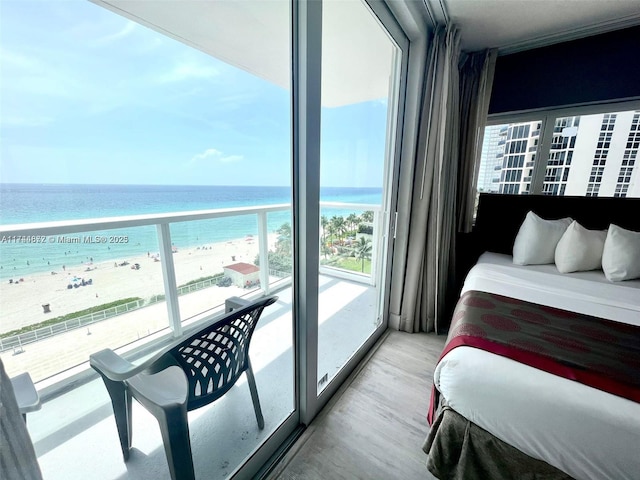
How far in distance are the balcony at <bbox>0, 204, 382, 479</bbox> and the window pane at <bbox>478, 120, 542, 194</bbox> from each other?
6.95 ft

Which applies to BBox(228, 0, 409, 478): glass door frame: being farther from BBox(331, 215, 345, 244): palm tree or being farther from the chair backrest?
BBox(331, 215, 345, 244): palm tree

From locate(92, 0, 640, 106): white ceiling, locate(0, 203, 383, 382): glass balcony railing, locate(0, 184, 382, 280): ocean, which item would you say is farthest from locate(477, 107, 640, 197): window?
locate(0, 203, 383, 382): glass balcony railing

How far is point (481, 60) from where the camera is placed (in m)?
2.30

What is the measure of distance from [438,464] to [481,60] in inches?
120

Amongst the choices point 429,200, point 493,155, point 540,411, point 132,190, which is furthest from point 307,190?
point 493,155

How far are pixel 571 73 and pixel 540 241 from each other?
4.83 feet

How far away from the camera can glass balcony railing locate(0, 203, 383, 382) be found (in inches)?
23.9

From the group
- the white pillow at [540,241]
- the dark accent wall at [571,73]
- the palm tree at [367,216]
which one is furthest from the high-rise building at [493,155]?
the palm tree at [367,216]

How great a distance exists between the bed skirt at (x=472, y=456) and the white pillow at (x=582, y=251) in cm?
162

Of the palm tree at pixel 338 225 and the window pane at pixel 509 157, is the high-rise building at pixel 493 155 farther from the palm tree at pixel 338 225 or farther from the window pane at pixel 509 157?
the palm tree at pixel 338 225

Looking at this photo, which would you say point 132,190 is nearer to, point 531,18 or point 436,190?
point 436,190

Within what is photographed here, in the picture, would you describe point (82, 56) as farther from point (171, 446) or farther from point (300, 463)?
point (300, 463)

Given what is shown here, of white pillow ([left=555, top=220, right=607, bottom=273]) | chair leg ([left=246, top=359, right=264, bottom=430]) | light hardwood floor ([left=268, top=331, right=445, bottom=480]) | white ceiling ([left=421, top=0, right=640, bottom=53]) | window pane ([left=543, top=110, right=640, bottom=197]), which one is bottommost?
light hardwood floor ([left=268, top=331, right=445, bottom=480])

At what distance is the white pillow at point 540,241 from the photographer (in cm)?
208
